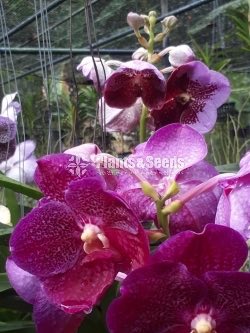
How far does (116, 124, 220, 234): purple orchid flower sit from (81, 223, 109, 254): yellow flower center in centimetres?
4

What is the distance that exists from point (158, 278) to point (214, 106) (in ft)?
1.01

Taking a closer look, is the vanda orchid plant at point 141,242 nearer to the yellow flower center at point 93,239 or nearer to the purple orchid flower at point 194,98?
the yellow flower center at point 93,239

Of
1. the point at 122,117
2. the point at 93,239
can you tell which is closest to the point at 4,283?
the point at 93,239

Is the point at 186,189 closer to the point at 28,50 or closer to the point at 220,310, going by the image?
the point at 220,310

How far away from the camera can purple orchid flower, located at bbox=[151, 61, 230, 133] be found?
21.7 inches

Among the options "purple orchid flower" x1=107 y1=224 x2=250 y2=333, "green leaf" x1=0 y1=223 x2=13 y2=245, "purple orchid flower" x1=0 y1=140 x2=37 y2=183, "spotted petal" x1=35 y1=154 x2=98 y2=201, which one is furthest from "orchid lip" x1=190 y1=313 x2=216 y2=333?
"purple orchid flower" x1=0 y1=140 x2=37 y2=183

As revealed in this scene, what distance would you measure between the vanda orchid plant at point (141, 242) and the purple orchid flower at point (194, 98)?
0.50ft

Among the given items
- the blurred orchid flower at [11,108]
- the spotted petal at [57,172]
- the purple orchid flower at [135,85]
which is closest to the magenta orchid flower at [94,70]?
the purple orchid flower at [135,85]

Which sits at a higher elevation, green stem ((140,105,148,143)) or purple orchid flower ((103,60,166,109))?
purple orchid flower ((103,60,166,109))

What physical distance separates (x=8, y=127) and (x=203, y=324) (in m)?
0.40

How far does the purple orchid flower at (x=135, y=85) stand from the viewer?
1.76 feet

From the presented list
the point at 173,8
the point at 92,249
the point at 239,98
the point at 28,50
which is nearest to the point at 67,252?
the point at 92,249

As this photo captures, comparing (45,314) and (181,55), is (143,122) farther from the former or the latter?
(45,314)

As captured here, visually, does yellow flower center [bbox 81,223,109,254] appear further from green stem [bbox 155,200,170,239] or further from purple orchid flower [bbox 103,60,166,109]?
purple orchid flower [bbox 103,60,166,109]
